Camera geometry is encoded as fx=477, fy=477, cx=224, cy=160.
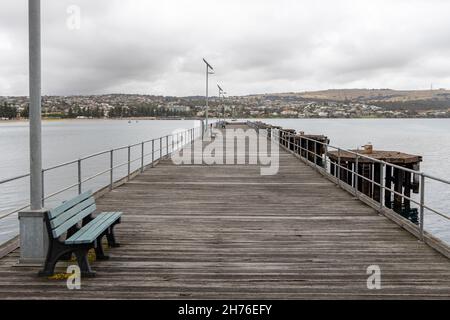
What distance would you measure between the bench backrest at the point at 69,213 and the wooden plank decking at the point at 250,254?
59 centimetres

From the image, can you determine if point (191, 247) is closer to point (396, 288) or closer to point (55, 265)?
point (55, 265)

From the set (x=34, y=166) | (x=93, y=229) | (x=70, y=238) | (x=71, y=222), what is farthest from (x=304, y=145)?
(x=70, y=238)

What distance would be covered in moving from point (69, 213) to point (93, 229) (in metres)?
0.34

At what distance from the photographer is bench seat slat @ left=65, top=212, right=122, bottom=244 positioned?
5.11 m

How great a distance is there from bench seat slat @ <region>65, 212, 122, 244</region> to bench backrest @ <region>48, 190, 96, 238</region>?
136 millimetres

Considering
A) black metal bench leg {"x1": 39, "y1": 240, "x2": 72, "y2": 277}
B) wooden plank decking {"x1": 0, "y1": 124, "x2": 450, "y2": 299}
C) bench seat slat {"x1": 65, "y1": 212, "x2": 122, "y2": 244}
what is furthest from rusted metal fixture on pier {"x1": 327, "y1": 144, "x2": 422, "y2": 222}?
black metal bench leg {"x1": 39, "y1": 240, "x2": 72, "y2": 277}

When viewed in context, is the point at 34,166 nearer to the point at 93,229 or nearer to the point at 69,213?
the point at 69,213

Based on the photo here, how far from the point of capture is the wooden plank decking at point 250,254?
4918 millimetres

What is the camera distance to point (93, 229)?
5602mm

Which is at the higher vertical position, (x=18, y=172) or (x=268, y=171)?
(x=268, y=171)

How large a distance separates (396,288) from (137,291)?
2687 mm

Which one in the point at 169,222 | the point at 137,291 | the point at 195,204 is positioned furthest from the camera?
the point at 195,204
